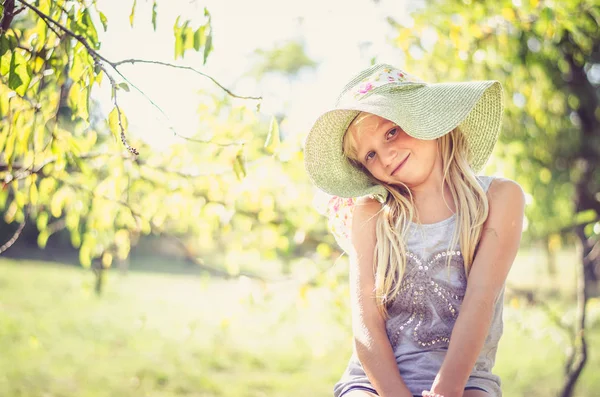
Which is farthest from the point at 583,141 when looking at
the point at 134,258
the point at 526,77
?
the point at 134,258

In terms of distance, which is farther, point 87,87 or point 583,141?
Result: point 583,141

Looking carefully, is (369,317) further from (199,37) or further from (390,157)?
(199,37)

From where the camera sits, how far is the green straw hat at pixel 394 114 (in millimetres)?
1841

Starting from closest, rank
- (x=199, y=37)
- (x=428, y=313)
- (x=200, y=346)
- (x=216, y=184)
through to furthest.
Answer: (x=428, y=313)
(x=199, y=37)
(x=216, y=184)
(x=200, y=346)

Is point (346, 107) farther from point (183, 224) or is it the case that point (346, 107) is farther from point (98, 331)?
point (98, 331)

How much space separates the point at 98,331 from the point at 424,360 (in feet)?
19.2

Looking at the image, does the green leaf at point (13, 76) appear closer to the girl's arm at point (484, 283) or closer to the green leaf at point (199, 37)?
the green leaf at point (199, 37)

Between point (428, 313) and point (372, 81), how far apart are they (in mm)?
803

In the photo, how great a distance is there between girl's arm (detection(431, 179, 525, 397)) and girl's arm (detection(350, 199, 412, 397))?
15 cm

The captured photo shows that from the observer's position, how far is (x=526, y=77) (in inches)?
197

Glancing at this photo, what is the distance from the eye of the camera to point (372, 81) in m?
1.99

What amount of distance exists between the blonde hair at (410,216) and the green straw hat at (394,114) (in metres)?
0.06

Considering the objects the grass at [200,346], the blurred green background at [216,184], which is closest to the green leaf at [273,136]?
the blurred green background at [216,184]

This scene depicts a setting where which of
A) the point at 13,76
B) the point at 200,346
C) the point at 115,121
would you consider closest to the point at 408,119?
the point at 115,121
